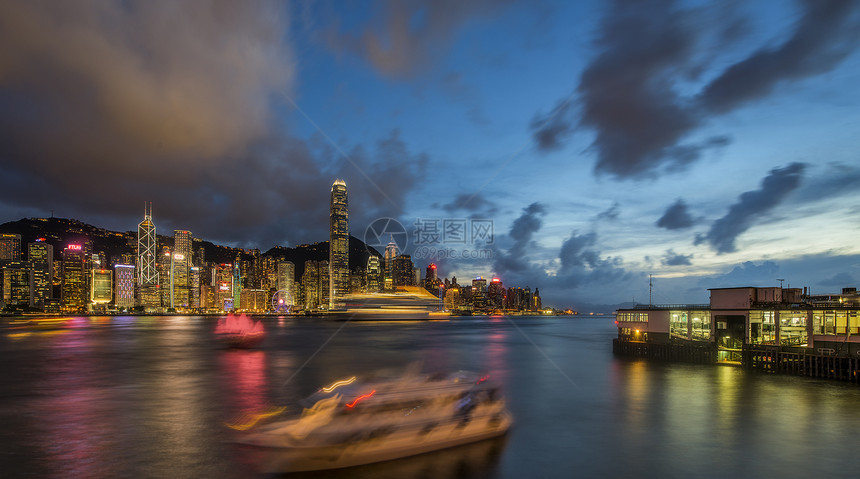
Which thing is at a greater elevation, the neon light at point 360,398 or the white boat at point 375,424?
the neon light at point 360,398

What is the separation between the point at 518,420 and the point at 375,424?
1382 cm

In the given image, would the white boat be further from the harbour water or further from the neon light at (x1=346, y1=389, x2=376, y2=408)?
the harbour water

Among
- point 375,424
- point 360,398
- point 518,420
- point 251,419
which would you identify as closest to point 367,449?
point 375,424

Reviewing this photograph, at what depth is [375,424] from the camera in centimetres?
1920

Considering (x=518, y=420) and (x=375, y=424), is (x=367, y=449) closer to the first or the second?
(x=375, y=424)

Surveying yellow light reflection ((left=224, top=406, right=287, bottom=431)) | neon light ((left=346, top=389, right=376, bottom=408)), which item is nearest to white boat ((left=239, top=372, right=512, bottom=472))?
neon light ((left=346, top=389, right=376, bottom=408))

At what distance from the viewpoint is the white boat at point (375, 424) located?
60.0ft

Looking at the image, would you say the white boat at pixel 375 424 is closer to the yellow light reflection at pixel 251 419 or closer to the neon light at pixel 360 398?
the neon light at pixel 360 398

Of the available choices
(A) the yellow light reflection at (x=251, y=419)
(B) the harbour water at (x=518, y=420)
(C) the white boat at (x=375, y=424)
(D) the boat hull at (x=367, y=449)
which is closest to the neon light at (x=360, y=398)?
(C) the white boat at (x=375, y=424)

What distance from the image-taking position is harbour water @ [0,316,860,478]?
2103 centimetres

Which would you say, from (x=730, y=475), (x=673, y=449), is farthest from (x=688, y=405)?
(x=730, y=475)

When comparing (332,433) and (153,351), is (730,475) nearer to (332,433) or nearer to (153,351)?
(332,433)

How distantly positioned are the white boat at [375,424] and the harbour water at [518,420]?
613 mm

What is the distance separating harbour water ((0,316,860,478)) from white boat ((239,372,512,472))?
613 mm
